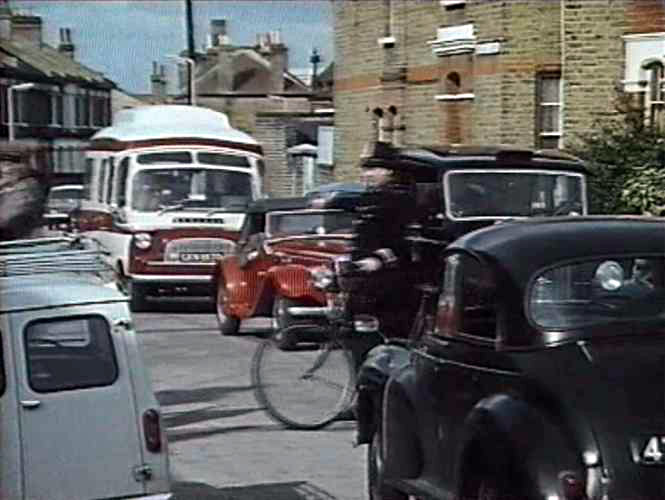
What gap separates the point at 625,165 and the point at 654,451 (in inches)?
393

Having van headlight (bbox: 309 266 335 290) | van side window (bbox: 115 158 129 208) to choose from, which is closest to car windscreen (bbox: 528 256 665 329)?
van headlight (bbox: 309 266 335 290)

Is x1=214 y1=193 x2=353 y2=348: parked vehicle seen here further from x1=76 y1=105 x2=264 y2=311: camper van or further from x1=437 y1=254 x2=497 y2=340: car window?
x1=437 y1=254 x2=497 y2=340: car window

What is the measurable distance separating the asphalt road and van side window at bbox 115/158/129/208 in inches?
194

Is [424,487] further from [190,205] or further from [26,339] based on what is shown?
[190,205]

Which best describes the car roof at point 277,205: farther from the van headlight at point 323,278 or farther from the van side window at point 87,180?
the van side window at point 87,180

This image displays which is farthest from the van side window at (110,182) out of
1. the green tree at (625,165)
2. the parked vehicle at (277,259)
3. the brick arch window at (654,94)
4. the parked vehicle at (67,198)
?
the brick arch window at (654,94)

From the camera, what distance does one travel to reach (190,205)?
19.5 metres

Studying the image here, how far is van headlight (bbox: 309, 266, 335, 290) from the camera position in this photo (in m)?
12.0

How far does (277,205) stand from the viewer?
1664cm

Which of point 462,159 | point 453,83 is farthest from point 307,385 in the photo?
point 453,83

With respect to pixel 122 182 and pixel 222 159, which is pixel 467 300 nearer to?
pixel 222 159

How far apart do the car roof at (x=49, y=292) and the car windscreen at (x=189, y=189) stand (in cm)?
1157

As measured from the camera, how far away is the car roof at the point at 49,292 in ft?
24.3

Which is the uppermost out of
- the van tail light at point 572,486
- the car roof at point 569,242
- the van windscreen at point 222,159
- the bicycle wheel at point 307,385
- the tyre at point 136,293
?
the car roof at point 569,242
